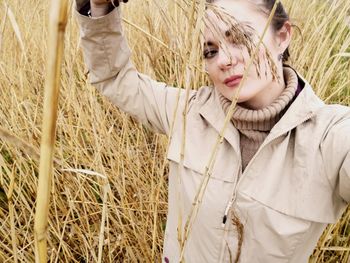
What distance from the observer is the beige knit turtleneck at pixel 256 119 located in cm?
82

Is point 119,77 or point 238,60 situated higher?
point 238,60

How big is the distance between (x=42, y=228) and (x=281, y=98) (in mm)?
667

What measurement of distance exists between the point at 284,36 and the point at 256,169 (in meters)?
0.35

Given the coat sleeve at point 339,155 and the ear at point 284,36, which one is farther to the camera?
the ear at point 284,36

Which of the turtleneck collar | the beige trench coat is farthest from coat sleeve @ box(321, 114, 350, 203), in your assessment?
the turtleneck collar

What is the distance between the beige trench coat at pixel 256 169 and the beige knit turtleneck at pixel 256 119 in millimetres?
24

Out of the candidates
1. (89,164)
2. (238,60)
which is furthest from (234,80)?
(89,164)

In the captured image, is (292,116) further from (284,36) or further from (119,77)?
(119,77)

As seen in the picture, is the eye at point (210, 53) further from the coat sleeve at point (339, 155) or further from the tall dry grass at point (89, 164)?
the coat sleeve at point (339, 155)

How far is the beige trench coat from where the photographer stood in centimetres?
75

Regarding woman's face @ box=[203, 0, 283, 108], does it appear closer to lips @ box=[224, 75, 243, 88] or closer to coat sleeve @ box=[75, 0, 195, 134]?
lips @ box=[224, 75, 243, 88]

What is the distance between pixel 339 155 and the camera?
0.70 m

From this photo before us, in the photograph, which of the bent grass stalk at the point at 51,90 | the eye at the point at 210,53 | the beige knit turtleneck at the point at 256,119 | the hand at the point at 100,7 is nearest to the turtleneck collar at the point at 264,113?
the beige knit turtleneck at the point at 256,119

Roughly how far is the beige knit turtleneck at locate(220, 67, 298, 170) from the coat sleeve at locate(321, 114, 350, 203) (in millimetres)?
129
